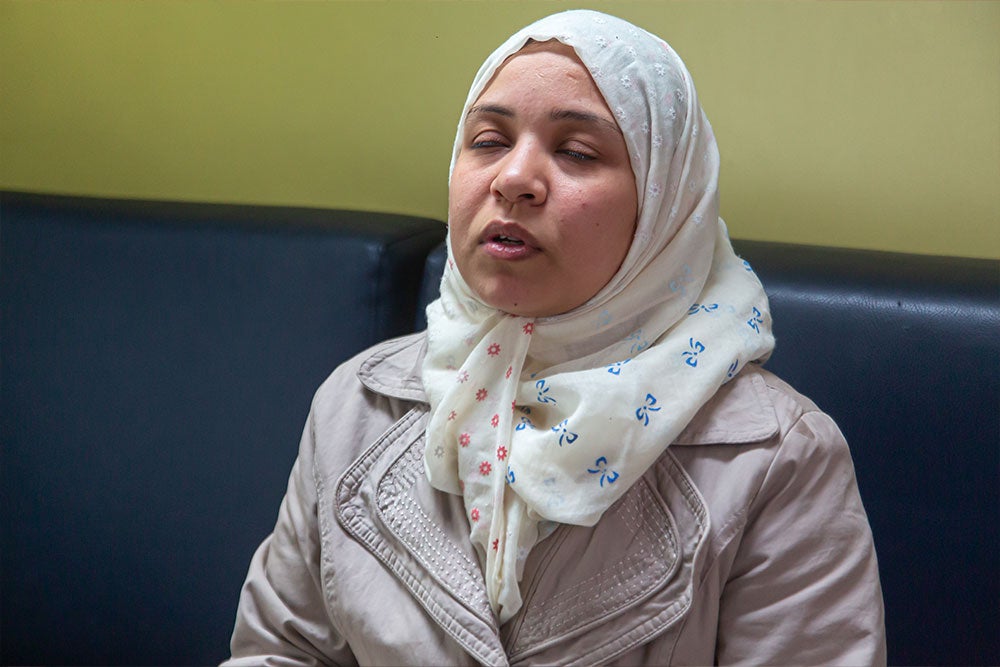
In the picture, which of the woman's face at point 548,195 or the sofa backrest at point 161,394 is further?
the sofa backrest at point 161,394

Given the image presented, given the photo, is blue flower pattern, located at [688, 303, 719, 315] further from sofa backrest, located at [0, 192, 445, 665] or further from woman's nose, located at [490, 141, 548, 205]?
sofa backrest, located at [0, 192, 445, 665]

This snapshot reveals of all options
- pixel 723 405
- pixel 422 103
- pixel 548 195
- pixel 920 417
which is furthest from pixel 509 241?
pixel 422 103

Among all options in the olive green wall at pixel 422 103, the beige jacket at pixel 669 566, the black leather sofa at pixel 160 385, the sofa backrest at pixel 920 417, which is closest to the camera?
the beige jacket at pixel 669 566

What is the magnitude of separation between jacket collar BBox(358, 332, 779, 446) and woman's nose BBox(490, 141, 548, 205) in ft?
0.89

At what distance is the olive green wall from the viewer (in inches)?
58.1

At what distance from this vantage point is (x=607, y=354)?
109cm

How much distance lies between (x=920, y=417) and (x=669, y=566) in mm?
459

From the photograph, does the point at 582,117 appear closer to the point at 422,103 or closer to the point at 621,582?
the point at 621,582

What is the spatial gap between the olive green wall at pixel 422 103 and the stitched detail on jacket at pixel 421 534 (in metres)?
0.72

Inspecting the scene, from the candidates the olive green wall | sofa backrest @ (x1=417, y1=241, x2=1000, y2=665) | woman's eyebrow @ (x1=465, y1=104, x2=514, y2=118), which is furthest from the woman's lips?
the olive green wall

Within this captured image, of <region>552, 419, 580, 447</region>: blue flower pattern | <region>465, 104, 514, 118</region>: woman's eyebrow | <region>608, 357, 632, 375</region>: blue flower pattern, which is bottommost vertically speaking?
<region>552, 419, 580, 447</region>: blue flower pattern

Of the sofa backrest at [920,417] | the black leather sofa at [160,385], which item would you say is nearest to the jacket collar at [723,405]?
the sofa backrest at [920,417]

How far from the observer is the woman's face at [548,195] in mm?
1036

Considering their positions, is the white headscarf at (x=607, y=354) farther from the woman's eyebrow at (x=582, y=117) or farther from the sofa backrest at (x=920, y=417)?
the sofa backrest at (x=920, y=417)
